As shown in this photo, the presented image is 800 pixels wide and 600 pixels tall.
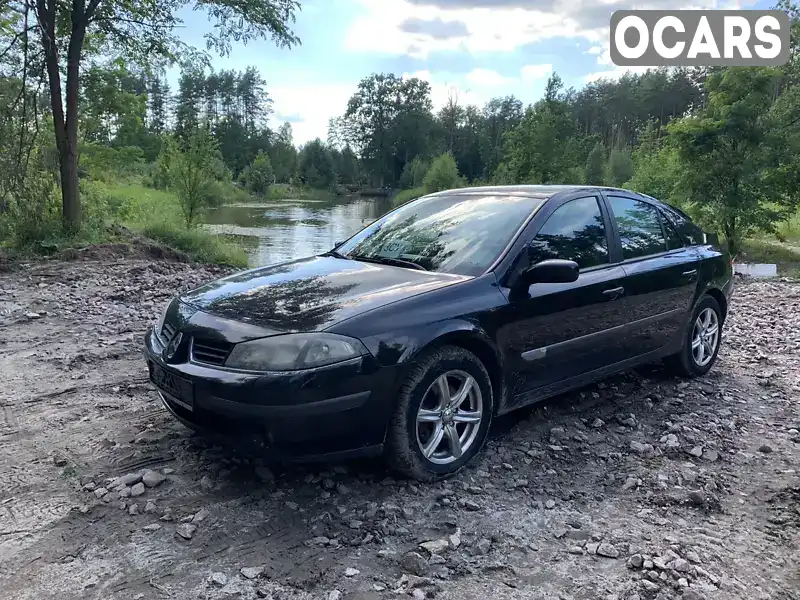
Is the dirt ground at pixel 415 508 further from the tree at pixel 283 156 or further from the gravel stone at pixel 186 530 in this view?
the tree at pixel 283 156

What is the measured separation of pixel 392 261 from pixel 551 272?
3.38ft

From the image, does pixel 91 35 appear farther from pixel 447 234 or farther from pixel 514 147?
pixel 514 147

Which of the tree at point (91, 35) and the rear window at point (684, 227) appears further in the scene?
the tree at point (91, 35)

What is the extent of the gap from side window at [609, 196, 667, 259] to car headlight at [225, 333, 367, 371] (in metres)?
2.47

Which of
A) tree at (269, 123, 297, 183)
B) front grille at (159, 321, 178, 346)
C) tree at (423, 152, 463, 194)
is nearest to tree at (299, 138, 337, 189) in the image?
tree at (269, 123, 297, 183)

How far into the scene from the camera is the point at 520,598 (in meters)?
2.52

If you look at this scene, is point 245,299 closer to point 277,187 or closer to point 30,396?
point 30,396

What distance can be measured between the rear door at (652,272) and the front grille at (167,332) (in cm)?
294

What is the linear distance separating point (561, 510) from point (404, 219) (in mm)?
2393

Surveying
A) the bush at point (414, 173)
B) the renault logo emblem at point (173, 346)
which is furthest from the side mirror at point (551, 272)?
the bush at point (414, 173)

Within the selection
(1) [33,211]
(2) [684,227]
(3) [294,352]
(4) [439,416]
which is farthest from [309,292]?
(1) [33,211]

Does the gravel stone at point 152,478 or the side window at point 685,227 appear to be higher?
the side window at point 685,227

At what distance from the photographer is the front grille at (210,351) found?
3.12 meters

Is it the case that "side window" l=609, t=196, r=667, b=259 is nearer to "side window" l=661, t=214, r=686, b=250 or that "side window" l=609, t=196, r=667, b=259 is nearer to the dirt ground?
"side window" l=661, t=214, r=686, b=250
